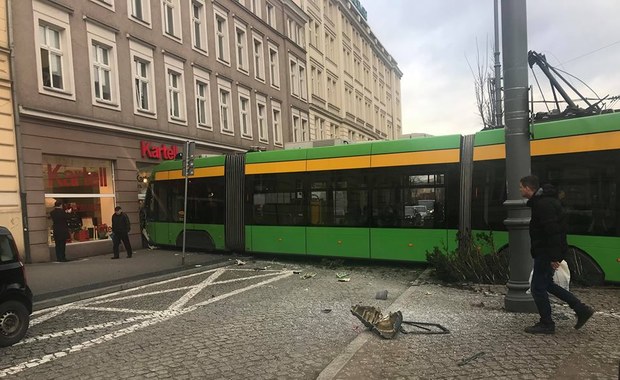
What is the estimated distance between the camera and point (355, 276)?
10211 mm

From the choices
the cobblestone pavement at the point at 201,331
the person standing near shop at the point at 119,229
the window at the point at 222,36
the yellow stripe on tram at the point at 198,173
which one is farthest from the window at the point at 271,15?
the cobblestone pavement at the point at 201,331

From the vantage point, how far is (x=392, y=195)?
10953 mm

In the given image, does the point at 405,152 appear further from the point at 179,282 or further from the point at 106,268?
the point at 106,268

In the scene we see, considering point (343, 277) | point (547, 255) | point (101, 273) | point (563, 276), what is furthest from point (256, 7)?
point (547, 255)

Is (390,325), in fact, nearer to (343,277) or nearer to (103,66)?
(343,277)

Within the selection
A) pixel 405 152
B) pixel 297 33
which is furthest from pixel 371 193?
pixel 297 33

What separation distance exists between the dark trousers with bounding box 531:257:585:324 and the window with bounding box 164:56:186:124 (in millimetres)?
17425

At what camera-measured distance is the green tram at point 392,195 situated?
26.9 feet

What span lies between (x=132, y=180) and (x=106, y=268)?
239 inches

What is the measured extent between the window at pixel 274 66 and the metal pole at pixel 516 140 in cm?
2412

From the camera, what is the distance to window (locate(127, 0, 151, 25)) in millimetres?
18422

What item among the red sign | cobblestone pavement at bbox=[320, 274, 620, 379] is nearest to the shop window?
the red sign

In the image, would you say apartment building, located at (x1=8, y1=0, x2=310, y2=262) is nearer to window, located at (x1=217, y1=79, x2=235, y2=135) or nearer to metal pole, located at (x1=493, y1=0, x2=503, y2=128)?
window, located at (x1=217, y1=79, x2=235, y2=135)

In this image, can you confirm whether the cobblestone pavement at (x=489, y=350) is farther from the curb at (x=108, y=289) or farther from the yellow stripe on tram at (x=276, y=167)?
the yellow stripe on tram at (x=276, y=167)
